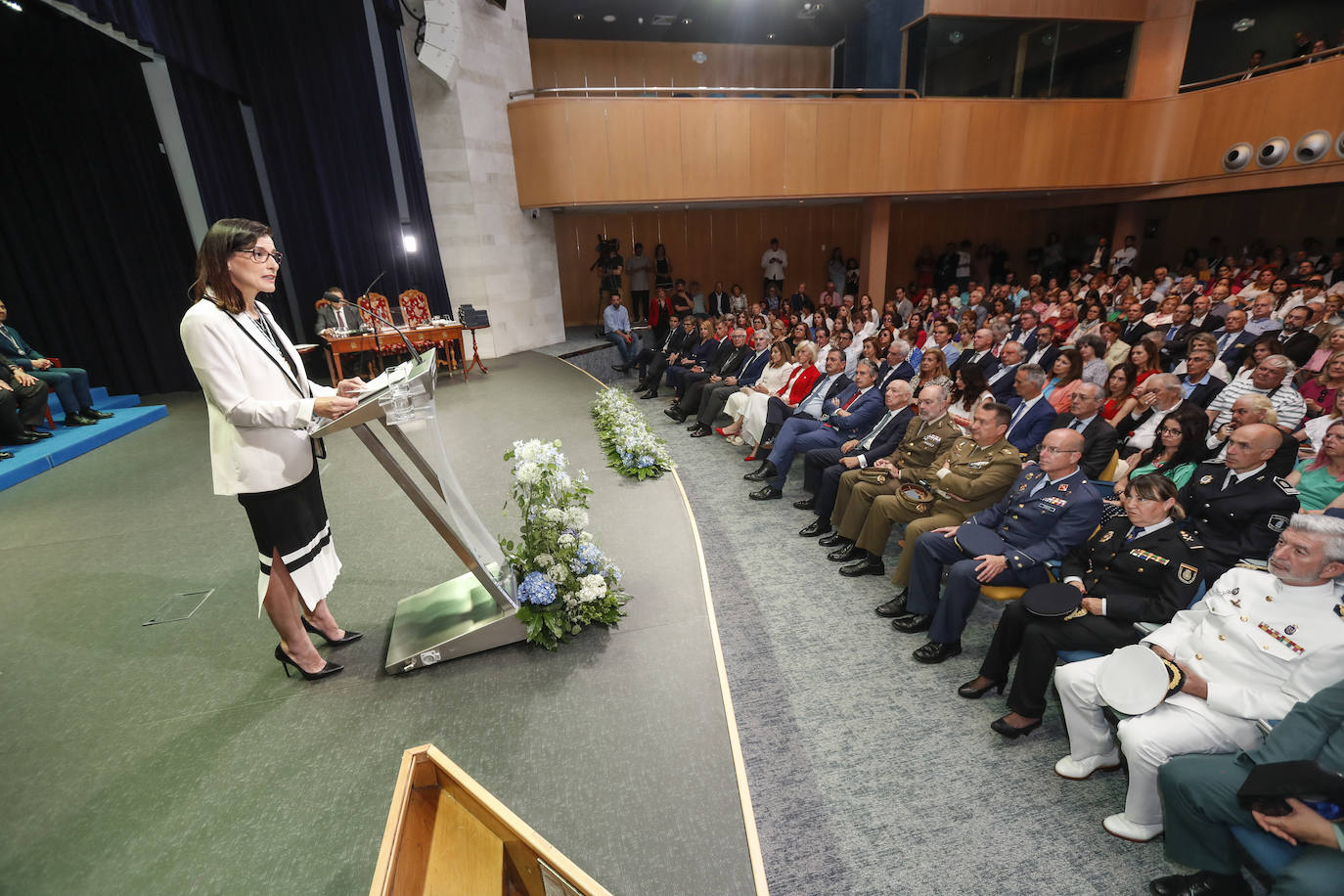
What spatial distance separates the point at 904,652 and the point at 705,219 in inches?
440

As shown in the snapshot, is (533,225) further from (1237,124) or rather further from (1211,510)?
(1237,124)

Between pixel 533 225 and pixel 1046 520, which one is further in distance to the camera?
pixel 533 225

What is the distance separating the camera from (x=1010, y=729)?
2.28m

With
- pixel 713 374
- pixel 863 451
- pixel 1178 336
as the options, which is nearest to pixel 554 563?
pixel 863 451

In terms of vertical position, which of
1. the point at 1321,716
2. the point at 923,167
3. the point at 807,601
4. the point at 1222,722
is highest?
the point at 923,167

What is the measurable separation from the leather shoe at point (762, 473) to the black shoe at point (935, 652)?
6.80ft

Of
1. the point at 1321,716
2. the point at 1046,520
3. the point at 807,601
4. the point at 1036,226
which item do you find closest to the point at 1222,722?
the point at 1321,716

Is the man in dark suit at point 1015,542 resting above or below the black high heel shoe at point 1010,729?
above

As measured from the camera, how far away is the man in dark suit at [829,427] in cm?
432

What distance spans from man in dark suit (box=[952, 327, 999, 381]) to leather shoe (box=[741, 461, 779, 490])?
190 centimetres

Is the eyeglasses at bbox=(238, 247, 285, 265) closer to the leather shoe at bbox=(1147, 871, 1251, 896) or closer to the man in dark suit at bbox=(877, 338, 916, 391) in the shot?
the leather shoe at bbox=(1147, 871, 1251, 896)

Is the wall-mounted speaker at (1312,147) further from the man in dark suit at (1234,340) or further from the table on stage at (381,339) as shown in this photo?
the table on stage at (381,339)

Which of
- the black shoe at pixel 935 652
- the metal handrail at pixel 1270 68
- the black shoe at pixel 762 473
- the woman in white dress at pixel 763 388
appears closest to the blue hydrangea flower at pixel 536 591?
the black shoe at pixel 935 652

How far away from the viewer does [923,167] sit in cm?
946
